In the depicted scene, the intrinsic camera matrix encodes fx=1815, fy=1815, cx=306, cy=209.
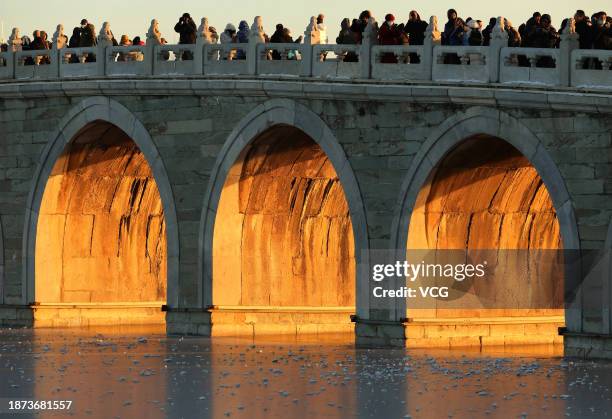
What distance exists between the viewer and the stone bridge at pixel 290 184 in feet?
86.5

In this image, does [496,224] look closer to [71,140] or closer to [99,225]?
[71,140]

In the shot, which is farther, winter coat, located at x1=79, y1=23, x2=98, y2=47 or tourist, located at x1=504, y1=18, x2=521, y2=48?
winter coat, located at x1=79, y1=23, x2=98, y2=47

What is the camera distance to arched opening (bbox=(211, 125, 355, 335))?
31.6 meters

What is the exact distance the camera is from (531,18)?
2738 cm

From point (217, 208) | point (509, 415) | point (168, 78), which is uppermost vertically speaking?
point (168, 78)

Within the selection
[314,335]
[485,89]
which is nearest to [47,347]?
[314,335]

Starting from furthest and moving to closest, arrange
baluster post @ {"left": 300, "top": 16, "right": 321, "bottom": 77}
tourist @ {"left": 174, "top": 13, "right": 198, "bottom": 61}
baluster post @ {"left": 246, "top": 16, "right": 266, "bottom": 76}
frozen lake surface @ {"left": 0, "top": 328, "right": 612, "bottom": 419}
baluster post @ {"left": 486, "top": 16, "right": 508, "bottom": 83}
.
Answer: tourist @ {"left": 174, "top": 13, "right": 198, "bottom": 61} → baluster post @ {"left": 246, "top": 16, "right": 266, "bottom": 76} → baluster post @ {"left": 300, "top": 16, "right": 321, "bottom": 77} → baluster post @ {"left": 486, "top": 16, "right": 508, "bottom": 83} → frozen lake surface @ {"left": 0, "top": 328, "right": 612, "bottom": 419}

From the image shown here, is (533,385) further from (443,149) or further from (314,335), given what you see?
(314,335)

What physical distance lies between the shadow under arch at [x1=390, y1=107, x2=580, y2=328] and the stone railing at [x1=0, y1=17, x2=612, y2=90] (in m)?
0.61

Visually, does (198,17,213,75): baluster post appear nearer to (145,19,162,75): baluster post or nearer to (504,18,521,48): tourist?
(145,19,162,75): baluster post

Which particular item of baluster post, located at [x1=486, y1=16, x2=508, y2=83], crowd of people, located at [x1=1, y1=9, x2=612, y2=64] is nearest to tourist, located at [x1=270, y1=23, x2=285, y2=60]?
crowd of people, located at [x1=1, y1=9, x2=612, y2=64]

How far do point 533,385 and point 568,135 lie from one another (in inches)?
187

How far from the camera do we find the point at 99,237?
3550 cm

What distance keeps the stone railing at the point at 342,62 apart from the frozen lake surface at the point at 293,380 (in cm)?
417
